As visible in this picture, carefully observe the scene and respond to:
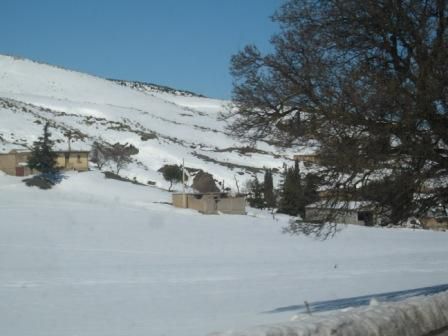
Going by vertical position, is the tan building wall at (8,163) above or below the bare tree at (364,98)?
above

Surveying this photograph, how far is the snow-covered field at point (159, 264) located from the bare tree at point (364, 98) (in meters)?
3.74

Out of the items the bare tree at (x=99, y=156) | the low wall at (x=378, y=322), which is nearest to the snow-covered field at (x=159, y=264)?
the low wall at (x=378, y=322)

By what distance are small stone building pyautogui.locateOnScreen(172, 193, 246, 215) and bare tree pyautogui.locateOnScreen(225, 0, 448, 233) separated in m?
49.2

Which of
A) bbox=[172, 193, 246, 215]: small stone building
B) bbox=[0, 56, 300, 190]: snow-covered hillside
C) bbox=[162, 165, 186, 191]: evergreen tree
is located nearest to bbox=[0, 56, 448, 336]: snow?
bbox=[162, 165, 186, 191]: evergreen tree

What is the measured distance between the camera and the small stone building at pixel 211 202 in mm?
62531

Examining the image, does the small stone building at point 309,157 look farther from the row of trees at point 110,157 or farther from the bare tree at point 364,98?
the row of trees at point 110,157

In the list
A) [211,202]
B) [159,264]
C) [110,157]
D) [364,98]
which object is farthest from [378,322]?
[110,157]

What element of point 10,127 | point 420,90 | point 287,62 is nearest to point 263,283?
point 287,62

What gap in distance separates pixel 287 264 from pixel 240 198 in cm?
2970

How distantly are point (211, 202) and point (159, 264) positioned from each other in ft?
99.3

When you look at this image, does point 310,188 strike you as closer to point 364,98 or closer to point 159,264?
point 364,98

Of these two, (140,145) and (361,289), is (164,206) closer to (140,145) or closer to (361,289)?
(361,289)

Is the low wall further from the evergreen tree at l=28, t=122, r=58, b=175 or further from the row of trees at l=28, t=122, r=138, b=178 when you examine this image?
the row of trees at l=28, t=122, r=138, b=178

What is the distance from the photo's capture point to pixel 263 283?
27.6m
